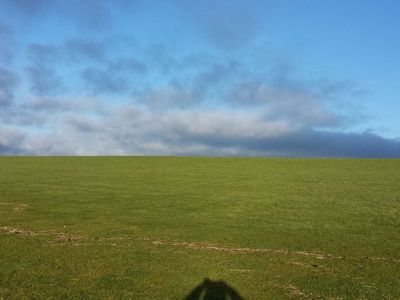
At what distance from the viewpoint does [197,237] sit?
23.4m

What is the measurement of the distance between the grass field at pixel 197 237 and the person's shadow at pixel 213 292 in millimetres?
293

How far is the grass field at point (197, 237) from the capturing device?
15.4 meters

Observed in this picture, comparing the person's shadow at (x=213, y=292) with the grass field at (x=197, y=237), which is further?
the grass field at (x=197, y=237)

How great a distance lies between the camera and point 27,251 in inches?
776

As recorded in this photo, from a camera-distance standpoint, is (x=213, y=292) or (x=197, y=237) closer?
(x=213, y=292)

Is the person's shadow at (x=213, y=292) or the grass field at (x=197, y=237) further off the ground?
the grass field at (x=197, y=237)

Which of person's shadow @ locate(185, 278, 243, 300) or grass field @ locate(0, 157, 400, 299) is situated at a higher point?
grass field @ locate(0, 157, 400, 299)

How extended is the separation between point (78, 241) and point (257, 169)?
46.4 m

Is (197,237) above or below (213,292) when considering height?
above

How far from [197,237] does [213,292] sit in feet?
28.7

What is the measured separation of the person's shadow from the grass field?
293 millimetres

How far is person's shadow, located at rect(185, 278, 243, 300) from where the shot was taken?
46.6ft

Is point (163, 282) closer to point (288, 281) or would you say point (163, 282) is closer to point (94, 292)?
point (94, 292)

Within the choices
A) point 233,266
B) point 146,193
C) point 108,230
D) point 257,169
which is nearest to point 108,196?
point 146,193
